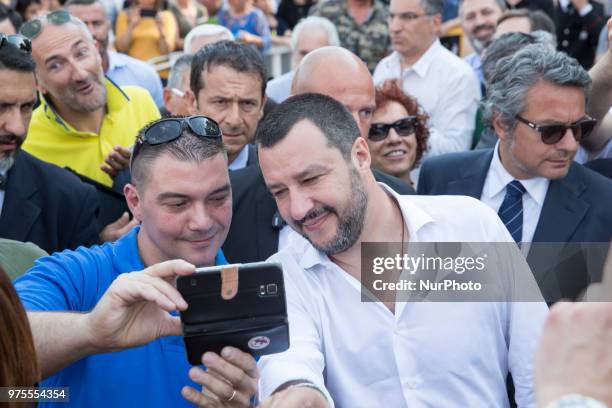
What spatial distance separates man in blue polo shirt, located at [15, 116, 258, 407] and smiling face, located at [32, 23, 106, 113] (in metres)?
2.25

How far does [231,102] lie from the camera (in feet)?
16.8

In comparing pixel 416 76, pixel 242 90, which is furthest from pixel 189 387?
pixel 416 76

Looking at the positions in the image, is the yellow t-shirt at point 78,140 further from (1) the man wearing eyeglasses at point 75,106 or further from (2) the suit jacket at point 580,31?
(2) the suit jacket at point 580,31

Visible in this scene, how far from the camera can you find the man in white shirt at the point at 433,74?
6.66m

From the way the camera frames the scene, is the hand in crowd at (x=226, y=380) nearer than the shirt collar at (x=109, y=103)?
Yes

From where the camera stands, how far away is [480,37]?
8.23 metres

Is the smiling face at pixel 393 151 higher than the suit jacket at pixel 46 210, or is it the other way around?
the suit jacket at pixel 46 210

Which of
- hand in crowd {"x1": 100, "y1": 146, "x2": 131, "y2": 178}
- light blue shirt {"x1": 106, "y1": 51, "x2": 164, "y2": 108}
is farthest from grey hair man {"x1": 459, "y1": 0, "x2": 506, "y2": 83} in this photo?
hand in crowd {"x1": 100, "y1": 146, "x2": 131, "y2": 178}

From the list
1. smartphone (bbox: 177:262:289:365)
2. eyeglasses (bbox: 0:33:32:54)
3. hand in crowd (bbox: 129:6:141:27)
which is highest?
eyeglasses (bbox: 0:33:32:54)

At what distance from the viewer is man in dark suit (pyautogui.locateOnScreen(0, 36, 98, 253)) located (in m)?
4.46

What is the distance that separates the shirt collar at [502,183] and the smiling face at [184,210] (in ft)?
5.84

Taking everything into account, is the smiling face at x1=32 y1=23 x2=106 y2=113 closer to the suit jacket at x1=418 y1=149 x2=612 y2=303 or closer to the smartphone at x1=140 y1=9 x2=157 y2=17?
the suit jacket at x1=418 y1=149 x2=612 y2=303

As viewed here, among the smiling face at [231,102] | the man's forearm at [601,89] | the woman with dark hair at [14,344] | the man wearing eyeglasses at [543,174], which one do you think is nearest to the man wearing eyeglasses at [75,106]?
the smiling face at [231,102]

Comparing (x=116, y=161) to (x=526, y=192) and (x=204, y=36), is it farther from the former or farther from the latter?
(x=204, y=36)
